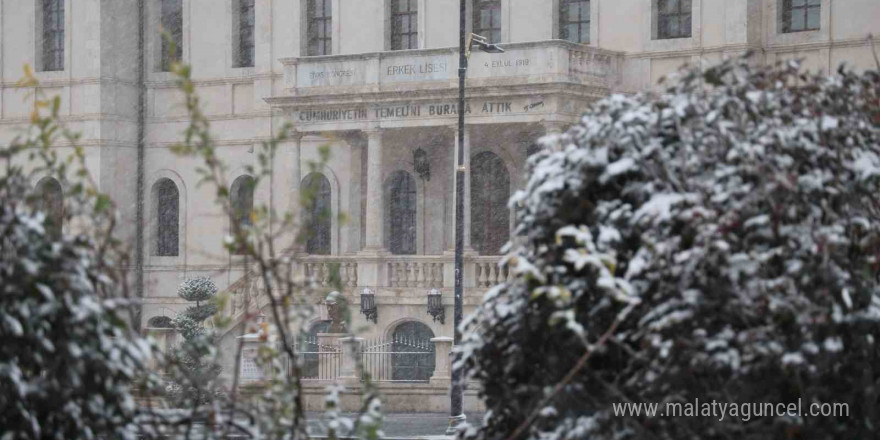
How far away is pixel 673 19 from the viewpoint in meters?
35.2

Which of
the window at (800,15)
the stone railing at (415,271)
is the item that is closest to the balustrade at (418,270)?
the stone railing at (415,271)

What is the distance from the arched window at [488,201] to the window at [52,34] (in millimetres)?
12419

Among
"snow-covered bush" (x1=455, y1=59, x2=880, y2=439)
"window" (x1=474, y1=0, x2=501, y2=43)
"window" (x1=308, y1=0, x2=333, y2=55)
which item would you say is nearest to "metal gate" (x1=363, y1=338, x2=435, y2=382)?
"window" (x1=474, y1=0, x2=501, y2=43)

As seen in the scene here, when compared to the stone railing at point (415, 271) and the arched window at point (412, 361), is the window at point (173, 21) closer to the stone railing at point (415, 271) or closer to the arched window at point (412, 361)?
the stone railing at point (415, 271)

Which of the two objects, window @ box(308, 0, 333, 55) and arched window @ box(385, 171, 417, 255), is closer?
arched window @ box(385, 171, 417, 255)

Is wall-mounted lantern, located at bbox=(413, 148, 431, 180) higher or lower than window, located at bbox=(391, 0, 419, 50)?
lower

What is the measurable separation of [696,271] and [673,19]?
2709 centimetres

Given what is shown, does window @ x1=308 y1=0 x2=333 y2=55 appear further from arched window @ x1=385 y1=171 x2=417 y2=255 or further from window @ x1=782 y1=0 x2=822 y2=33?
window @ x1=782 y1=0 x2=822 y2=33

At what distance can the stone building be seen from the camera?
33.5 meters

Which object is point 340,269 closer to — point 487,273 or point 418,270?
point 418,270

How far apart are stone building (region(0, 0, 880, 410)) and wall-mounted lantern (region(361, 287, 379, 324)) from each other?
147 mm

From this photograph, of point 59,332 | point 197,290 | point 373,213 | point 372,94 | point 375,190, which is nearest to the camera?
point 59,332

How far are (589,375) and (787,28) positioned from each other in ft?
86.1

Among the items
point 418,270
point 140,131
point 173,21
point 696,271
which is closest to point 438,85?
point 418,270
